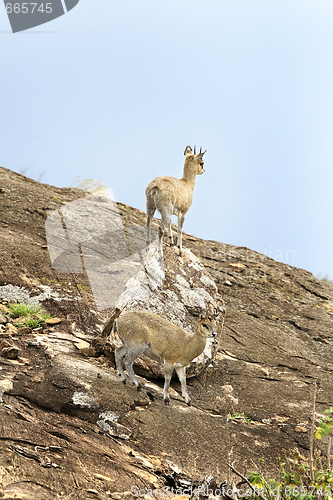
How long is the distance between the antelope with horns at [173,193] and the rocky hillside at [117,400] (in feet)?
3.14

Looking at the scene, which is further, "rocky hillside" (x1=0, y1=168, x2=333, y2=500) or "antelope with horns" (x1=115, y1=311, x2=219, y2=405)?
"antelope with horns" (x1=115, y1=311, x2=219, y2=405)

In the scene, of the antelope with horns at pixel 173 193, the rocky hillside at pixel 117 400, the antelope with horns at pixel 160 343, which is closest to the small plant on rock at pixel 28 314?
the rocky hillside at pixel 117 400

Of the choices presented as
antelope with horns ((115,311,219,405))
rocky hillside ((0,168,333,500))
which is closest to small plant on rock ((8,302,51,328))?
rocky hillside ((0,168,333,500))

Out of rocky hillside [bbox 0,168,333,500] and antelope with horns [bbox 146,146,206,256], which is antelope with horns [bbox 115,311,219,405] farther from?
antelope with horns [bbox 146,146,206,256]

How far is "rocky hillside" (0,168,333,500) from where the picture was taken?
5.58 meters

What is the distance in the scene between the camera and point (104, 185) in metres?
22.5

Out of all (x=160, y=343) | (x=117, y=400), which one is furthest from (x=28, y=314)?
(x=160, y=343)

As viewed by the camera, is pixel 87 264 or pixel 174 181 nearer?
pixel 174 181

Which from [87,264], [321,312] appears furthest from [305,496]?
[321,312]

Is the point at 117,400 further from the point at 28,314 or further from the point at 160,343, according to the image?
the point at 28,314

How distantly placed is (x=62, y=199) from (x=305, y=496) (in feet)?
52.0

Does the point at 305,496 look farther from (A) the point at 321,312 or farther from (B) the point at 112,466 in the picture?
(A) the point at 321,312

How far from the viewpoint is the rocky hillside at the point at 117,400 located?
18.3ft

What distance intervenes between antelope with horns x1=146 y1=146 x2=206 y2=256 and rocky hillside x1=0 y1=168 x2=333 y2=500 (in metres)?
0.96
